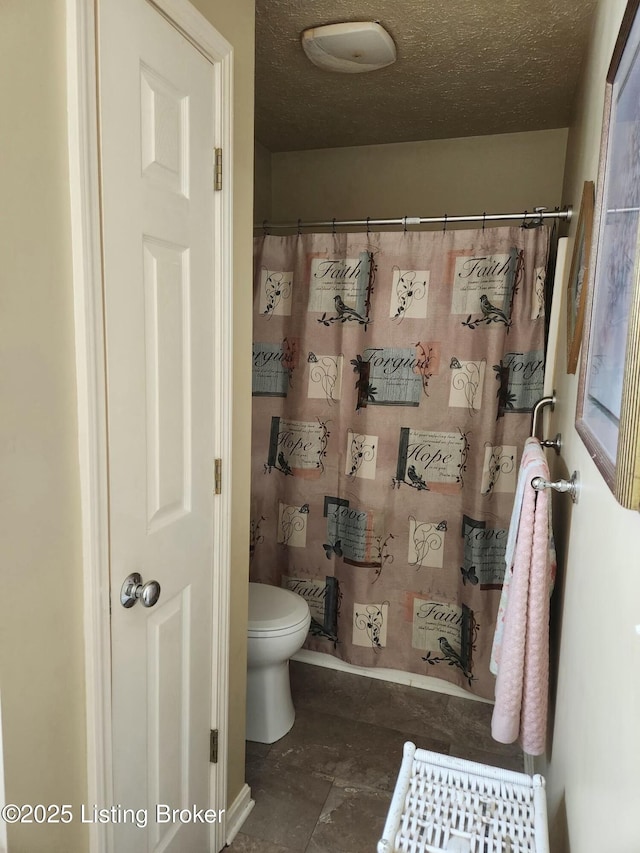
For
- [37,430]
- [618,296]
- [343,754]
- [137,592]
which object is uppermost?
[618,296]

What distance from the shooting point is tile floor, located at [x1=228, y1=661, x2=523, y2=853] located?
178 centimetres

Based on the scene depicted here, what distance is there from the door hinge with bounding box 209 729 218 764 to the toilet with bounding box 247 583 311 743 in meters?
0.43

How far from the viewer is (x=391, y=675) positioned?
8.58 ft

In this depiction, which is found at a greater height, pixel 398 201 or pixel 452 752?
pixel 398 201

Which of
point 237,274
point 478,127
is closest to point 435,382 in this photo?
point 237,274

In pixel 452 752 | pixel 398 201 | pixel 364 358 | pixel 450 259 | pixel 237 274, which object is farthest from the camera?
pixel 398 201

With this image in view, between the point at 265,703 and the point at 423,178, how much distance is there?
2.49 metres

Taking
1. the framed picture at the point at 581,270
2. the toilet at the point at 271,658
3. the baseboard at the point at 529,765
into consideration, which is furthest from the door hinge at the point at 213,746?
the framed picture at the point at 581,270

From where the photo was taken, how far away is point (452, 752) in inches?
84.7

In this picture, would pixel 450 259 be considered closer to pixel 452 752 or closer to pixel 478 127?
pixel 478 127

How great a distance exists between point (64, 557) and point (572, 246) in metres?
1.67

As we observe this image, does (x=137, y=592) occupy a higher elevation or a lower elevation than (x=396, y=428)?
lower

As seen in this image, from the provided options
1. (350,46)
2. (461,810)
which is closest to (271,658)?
(461,810)

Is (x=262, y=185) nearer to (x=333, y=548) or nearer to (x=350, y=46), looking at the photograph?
(x=350, y=46)
